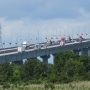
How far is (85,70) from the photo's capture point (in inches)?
2726

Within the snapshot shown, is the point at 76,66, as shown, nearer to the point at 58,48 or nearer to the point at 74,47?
the point at 58,48

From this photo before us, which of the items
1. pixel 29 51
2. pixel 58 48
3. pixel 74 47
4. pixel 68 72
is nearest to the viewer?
pixel 68 72

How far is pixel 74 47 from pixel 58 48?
10357 mm

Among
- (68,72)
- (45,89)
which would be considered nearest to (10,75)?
(68,72)

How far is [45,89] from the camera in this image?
28156 millimetres

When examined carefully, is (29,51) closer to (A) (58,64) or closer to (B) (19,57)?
(B) (19,57)

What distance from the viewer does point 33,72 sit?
6994cm

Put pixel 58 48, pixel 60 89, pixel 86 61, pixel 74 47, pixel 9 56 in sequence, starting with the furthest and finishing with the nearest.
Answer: pixel 74 47 < pixel 58 48 < pixel 9 56 < pixel 86 61 < pixel 60 89

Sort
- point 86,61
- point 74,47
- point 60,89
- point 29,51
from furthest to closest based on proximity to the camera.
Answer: point 74,47
point 29,51
point 86,61
point 60,89

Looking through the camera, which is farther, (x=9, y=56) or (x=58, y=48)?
(x=58, y=48)

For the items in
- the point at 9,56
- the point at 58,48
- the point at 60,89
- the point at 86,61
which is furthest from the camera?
the point at 58,48

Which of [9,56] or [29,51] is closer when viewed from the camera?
[9,56]

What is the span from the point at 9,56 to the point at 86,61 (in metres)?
31.1

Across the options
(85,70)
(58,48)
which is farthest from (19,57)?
(85,70)
